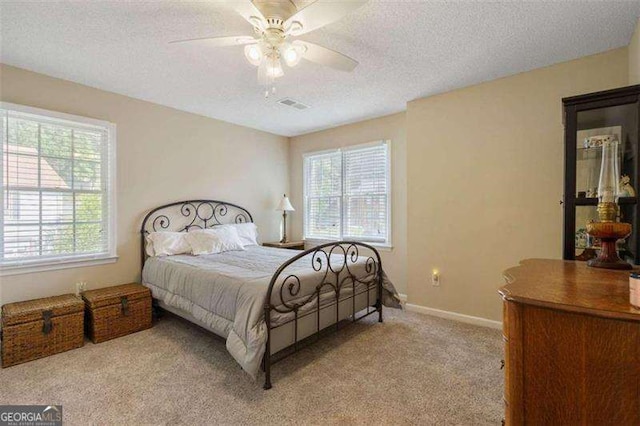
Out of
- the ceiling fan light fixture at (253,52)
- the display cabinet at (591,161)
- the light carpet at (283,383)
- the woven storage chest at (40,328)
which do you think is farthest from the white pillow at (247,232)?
the display cabinet at (591,161)

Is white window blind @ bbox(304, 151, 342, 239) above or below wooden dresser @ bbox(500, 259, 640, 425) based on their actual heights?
above

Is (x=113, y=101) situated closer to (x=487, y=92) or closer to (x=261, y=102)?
(x=261, y=102)

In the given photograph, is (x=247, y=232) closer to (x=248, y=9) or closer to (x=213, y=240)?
(x=213, y=240)

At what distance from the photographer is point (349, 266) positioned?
3006mm

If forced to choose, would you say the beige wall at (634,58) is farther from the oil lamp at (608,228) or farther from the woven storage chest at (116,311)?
the woven storage chest at (116,311)

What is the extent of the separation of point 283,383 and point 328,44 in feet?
8.66

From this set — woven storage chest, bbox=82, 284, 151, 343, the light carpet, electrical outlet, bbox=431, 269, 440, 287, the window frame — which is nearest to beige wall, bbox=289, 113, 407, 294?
the window frame

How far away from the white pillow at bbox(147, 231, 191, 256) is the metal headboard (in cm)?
14

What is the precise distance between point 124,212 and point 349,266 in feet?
8.81

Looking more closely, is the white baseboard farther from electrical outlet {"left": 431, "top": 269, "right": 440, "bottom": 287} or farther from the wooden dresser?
the wooden dresser

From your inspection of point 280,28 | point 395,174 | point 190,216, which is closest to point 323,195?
point 395,174

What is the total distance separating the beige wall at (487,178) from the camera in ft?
9.07

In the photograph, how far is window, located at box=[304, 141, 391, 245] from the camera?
4312 millimetres

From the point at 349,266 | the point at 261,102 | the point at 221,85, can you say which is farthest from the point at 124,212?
the point at 349,266
